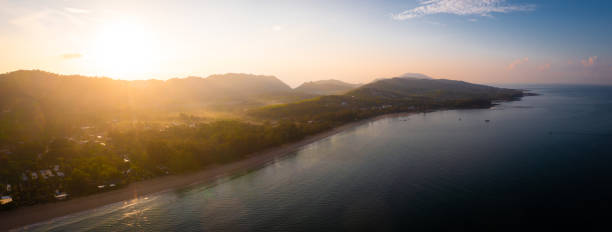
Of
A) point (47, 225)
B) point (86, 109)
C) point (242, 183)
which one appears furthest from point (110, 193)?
point (86, 109)

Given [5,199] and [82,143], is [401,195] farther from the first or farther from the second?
[82,143]

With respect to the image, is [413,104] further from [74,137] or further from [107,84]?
[107,84]

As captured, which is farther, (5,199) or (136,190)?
(136,190)

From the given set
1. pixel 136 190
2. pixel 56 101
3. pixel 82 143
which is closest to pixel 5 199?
pixel 136 190

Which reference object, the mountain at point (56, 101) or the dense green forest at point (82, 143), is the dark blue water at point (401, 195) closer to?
the dense green forest at point (82, 143)

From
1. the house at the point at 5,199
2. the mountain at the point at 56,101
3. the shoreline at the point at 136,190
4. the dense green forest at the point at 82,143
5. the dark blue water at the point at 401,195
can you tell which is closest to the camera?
the dark blue water at the point at 401,195

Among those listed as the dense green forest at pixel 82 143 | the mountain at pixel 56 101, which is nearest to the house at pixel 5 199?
the dense green forest at pixel 82 143
